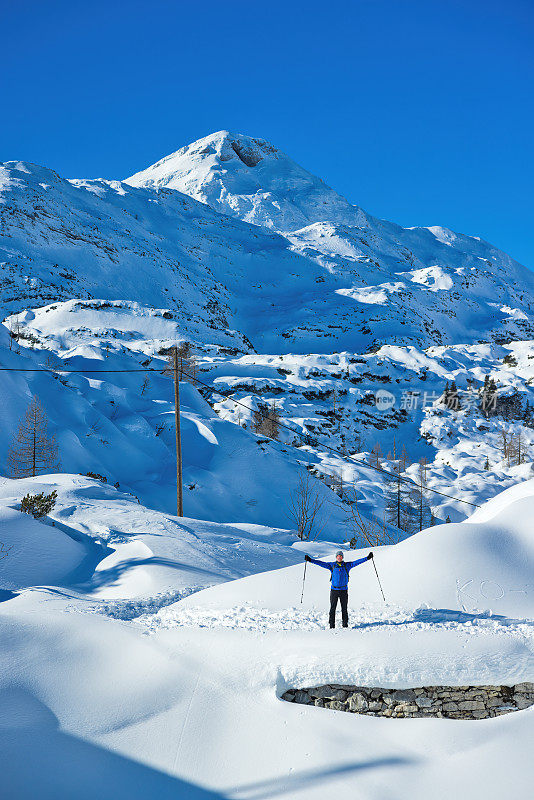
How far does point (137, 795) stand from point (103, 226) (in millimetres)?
134472

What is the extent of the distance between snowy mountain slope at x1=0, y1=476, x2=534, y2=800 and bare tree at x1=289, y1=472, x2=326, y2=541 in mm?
21121

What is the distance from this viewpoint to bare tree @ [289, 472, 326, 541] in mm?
30734

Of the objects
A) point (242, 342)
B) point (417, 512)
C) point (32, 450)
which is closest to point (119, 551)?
point (32, 450)

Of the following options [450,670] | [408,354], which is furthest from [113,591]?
[408,354]

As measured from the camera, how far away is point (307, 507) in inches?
1281

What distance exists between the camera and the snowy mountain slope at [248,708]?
578cm

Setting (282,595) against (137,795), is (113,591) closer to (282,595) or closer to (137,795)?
(282,595)

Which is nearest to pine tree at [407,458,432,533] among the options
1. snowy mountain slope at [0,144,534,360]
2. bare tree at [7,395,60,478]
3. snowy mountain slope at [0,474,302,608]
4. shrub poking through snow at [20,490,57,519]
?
snowy mountain slope at [0,474,302,608]

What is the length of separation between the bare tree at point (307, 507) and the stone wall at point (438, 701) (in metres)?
22.6

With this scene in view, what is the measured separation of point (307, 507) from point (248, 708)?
25958 mm

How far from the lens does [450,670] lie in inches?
275

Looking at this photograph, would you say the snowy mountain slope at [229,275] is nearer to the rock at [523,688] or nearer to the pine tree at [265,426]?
the pine tree at [265,426]

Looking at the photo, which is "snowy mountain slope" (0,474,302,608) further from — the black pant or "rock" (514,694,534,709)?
"rock" (514,694,534,709)

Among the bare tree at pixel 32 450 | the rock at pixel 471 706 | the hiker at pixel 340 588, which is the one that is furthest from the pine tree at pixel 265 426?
the rock at pixel 471 706
